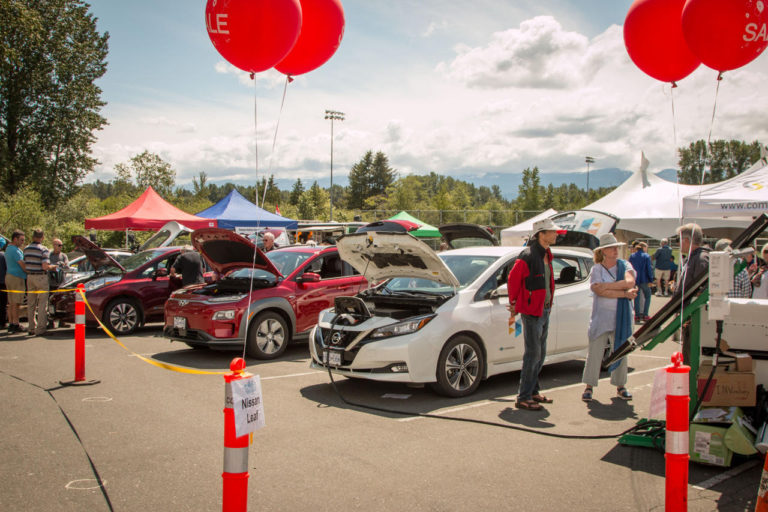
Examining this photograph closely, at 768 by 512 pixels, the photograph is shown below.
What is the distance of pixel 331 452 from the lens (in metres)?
4.95

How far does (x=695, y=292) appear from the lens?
4.64 m

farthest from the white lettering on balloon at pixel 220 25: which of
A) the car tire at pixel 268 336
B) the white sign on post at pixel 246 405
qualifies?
the car tire at pixel 268 336

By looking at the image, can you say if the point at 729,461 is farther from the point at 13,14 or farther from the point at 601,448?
the point at 13,14

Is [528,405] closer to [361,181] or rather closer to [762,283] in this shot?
[762,283]

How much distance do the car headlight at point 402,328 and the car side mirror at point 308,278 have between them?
3.07 metres

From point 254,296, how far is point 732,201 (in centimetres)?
1052

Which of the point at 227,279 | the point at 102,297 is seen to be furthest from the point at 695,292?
the point at 102,297

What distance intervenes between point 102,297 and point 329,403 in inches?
284

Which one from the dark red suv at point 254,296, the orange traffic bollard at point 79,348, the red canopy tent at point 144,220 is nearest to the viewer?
the orange traffic bollard at point 79,348

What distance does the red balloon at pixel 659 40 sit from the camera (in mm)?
6344

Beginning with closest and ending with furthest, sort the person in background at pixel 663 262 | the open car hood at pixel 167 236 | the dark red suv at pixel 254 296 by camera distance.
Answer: the dark red suv at pixel 254 296
the open car hood at pixel 167 236
the person in background at pixel 663 262

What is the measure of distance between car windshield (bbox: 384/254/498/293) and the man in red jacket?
979 mm

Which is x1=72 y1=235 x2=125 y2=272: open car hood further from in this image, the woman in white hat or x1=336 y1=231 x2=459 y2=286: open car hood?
the woman in white hat

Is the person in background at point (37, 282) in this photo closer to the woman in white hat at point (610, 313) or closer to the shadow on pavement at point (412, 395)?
the shadow on pavement at point (412, 395)
